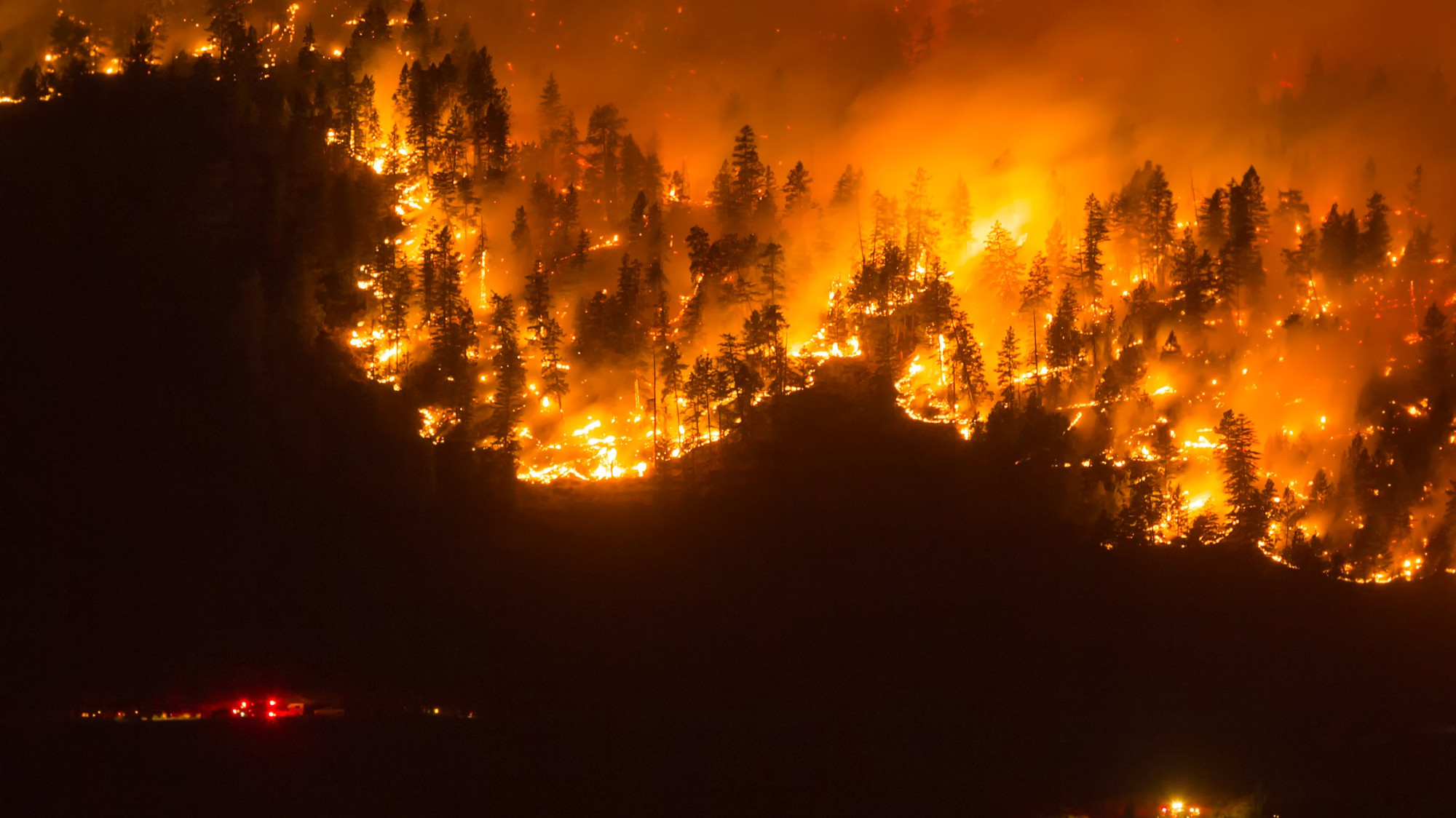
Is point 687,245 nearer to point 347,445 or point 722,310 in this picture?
point 722,310

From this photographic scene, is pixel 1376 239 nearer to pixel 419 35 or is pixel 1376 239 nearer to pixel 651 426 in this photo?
pixel 651 426

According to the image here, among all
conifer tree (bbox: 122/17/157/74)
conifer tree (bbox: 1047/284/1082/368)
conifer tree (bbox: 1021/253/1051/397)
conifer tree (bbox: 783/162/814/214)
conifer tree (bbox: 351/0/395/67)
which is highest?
conifer tree (bbox: 351/0/395/67)

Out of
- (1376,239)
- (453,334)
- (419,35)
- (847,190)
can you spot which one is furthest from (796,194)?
(1376,239)

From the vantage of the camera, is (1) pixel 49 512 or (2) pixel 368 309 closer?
(1) pixel 49 512

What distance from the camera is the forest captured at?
72062mm

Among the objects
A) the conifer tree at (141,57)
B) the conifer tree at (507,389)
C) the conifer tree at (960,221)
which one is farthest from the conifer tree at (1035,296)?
the conifer tree at (141,57)

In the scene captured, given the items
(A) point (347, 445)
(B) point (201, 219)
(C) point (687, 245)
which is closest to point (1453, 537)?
(C) point (687, 245)

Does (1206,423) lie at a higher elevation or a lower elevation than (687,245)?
lower

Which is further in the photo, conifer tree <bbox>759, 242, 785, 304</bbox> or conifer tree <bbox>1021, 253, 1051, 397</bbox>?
conifer tree <bbox>1021, 253, 1051, 397</bbox>

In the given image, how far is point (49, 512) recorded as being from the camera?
73812 mm

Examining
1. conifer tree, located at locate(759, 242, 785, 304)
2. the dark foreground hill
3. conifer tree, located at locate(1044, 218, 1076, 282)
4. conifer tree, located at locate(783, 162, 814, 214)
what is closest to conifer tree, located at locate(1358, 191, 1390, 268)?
conifer tree, located at locate(1044, 218, 1076, 282)

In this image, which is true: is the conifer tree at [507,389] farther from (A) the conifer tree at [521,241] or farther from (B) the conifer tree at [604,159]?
(B) the conifer tree at [604,159]

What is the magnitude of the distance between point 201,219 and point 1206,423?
84.4m

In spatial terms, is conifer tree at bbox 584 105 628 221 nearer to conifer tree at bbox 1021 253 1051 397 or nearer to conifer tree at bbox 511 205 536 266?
conifer tree at bbox 511 205 536 266
